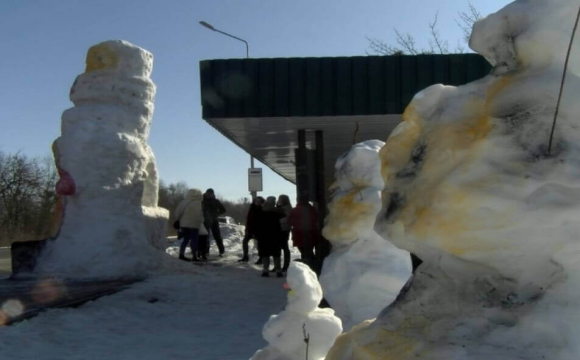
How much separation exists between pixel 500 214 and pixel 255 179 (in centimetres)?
1572

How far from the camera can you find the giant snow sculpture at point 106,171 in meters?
10.6

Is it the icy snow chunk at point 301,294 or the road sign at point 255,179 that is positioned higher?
the road sign at point 255,179

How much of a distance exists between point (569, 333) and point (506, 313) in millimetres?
167

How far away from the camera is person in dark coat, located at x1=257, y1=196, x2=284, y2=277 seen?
11781mm

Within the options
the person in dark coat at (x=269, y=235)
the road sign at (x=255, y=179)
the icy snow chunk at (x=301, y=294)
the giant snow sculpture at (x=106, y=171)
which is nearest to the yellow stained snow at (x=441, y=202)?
the icy snow chunk at (x=301, y=294)

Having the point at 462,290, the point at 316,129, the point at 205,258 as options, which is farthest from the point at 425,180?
the point at 205,258

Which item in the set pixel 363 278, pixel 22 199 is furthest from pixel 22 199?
pixel 363 278

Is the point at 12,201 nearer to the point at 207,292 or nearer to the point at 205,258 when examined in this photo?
the point at 205,258

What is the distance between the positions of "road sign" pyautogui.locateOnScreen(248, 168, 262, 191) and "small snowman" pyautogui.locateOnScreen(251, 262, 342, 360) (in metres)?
14.3

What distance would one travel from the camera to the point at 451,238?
194cm

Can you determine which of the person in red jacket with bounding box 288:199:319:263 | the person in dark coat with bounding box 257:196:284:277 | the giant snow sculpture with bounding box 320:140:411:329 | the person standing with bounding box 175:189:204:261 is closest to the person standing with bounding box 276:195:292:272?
the person in dark coat with bounding box 257:196:284:277

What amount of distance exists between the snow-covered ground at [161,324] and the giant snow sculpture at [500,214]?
4.41m

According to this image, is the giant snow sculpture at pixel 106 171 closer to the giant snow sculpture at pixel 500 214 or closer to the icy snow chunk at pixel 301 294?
the icy snow chunk at pixel 301 294

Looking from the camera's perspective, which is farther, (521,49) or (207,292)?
(207,292)
